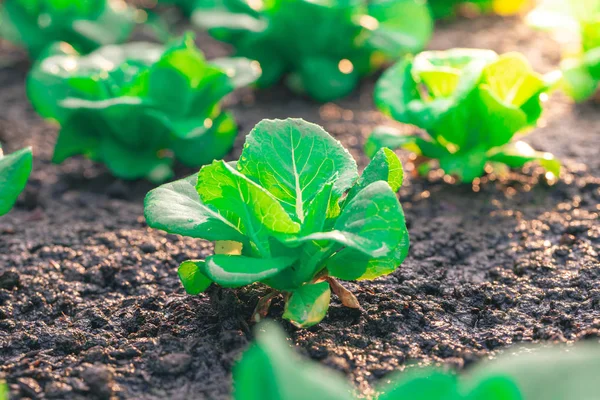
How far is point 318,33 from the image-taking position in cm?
317

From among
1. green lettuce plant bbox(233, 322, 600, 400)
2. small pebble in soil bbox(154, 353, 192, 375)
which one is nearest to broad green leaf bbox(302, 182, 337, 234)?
small pebble in soil bbox(154, 353, 192, 375)

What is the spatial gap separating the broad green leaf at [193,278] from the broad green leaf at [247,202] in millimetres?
170

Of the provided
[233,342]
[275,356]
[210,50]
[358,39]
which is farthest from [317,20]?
[275,356]

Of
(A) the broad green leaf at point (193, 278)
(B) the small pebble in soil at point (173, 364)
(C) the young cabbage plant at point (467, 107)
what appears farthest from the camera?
(C) the young cabbage plant at point (467, 107)

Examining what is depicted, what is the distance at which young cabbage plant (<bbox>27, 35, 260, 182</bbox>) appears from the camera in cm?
251

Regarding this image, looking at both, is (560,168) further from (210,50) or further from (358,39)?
(210,50)

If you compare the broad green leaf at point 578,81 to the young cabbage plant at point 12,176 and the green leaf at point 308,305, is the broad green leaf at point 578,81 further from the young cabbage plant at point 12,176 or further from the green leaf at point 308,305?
the young cabbage plant at point 12,176

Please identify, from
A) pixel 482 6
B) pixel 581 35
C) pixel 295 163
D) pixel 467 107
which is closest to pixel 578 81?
pixel 581 35

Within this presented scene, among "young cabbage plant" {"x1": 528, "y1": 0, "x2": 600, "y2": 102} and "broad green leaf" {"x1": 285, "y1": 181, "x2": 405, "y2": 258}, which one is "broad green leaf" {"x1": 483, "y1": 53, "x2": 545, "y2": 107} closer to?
"young cabbage plant" {"x1": 528, "y1": 0, "x2": 600, "y2": 102}

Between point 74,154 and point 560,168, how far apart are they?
1864mm

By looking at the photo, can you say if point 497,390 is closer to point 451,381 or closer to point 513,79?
point 451,381

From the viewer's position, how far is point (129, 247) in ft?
7.45

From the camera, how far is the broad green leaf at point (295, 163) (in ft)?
5.83

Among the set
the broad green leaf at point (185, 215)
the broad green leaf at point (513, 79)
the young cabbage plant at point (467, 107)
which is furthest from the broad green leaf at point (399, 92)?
the broad green leaf at point (185, 215)
